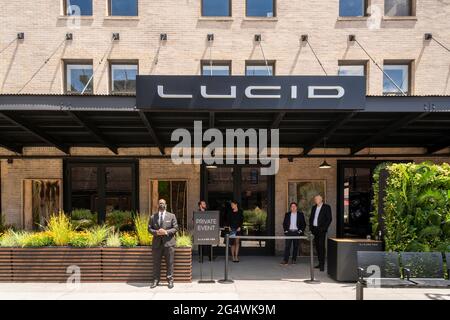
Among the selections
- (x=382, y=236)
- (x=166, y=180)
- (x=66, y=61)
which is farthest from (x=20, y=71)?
(x=382, y=236)

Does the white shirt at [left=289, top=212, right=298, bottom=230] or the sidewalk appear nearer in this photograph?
the sidewalk

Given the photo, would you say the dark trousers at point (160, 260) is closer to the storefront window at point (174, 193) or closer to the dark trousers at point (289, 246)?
the dark trousers at point (289, 246)

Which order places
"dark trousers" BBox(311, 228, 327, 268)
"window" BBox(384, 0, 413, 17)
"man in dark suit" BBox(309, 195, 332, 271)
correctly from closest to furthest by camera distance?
"dark trousers" BBox(311, 228, 327, 268)
"man in dark suit" BBox(309, 195, 332, 271)
"window" BBox(384, 0, 413, 17)

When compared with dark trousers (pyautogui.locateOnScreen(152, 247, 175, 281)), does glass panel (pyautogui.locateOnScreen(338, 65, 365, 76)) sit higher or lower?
higher

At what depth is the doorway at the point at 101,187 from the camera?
37.4ft

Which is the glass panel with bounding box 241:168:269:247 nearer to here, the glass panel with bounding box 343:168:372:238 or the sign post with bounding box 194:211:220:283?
the glass panel with bounding box 343:168:372:238

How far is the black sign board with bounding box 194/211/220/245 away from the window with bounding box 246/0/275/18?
298 inches

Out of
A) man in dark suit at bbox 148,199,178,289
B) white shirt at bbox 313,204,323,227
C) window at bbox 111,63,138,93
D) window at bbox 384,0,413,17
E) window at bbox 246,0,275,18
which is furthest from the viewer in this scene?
window at bbox 384,0,413,17

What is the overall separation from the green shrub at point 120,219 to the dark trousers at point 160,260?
4.30 metres

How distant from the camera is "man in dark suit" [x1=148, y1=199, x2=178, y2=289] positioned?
7.31m

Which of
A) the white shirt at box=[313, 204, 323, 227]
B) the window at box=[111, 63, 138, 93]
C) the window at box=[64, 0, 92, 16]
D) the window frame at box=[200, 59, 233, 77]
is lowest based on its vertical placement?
the white shirt at box=[313, 204, 323, 227]

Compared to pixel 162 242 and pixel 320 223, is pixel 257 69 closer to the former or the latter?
pixel 320 223

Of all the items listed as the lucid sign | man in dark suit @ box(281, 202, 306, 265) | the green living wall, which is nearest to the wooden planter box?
man in dark suit @ box(281, 202, 306, 265)

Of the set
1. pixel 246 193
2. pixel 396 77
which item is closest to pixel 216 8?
pixel 246 193
